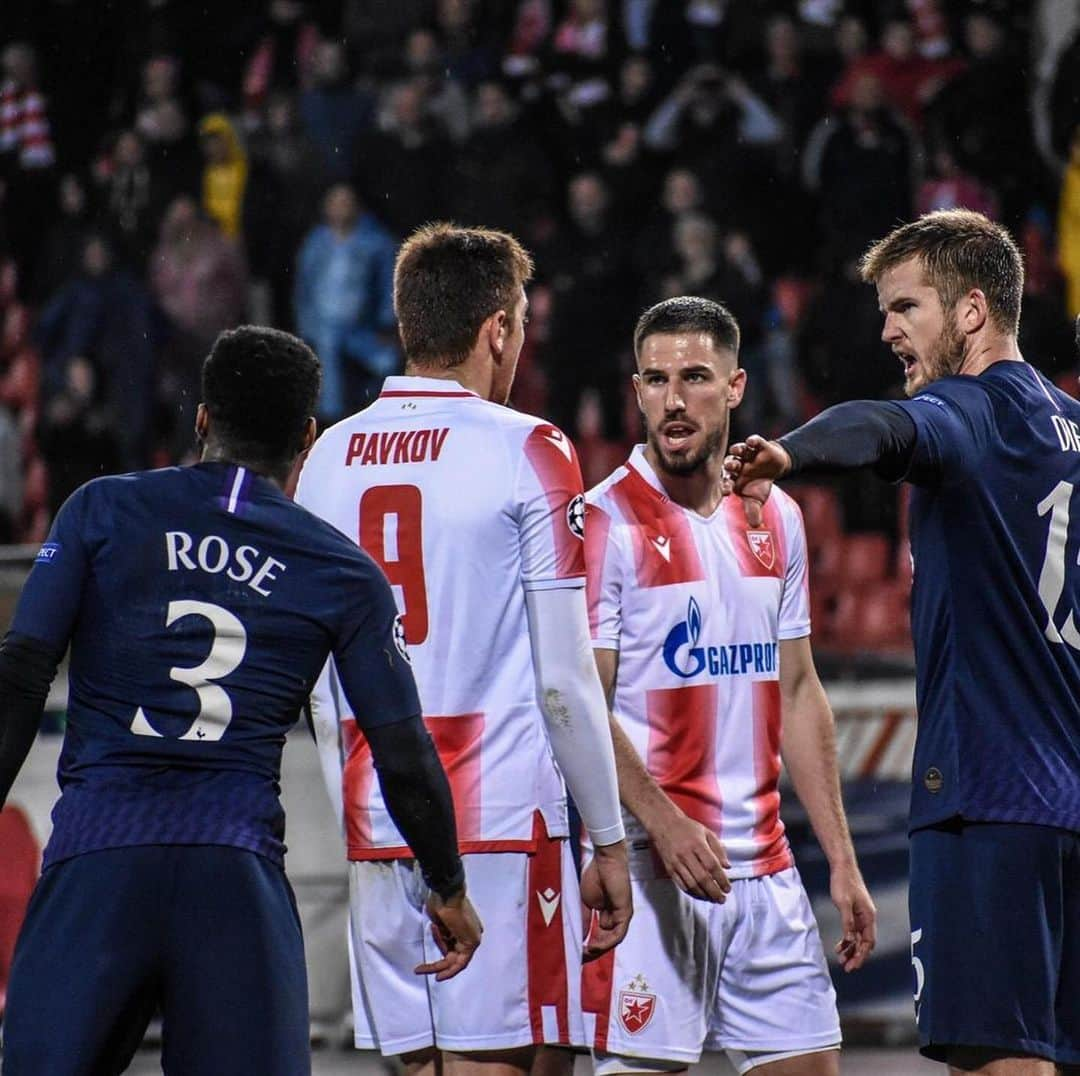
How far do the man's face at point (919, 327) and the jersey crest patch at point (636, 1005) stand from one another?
56.2 inches

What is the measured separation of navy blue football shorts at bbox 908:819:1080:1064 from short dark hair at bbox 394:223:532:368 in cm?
138

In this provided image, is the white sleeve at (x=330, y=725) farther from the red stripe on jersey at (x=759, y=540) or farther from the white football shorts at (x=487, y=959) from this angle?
the red stripe on jersey at (x=759, y=540)

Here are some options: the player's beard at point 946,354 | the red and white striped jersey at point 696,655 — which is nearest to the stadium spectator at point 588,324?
the red and white striped jersey at point 696,655

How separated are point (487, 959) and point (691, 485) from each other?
1.29m

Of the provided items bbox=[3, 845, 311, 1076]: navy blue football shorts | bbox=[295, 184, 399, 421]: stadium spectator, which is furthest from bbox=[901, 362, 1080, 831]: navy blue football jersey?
bbox=[295, 184, 399, 421]: stadium spectator

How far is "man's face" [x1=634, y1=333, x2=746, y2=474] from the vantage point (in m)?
4.17

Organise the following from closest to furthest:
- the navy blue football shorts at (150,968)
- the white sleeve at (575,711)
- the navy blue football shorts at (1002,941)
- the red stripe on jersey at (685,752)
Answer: the navy blue football shorts at (150,968) < the navy blue football shorts at (1002,941) < the white sleeve at (575,711) < the red stripe on jersey at (685,752)

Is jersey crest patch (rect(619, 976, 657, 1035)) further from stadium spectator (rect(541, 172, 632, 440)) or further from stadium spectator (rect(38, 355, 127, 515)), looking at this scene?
stadium spectator (rect(38, 355, 127, 515))

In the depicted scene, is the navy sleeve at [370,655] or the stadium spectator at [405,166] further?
the stadium spectator at [405,166]

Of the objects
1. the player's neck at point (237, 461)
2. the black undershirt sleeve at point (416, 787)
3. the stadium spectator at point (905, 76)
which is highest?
the stadium spectator at point (905, 76)

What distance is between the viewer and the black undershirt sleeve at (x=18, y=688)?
2.85 metres

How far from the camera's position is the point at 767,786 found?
4.09 m

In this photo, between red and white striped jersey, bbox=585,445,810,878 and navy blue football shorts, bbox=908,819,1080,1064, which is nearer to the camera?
navy blue football shorts, bbox=908,819,1080,1064

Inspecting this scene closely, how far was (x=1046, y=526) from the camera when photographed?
332cm
